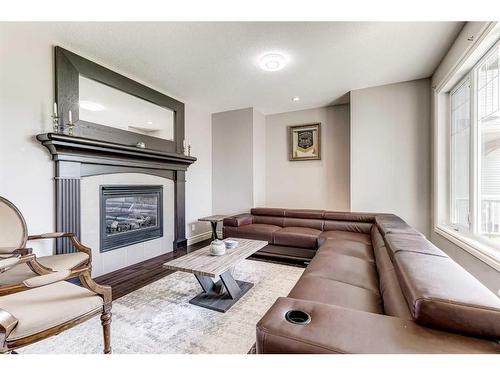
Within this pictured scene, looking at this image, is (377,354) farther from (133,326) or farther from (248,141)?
(248,141)

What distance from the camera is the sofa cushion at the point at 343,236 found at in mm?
2830

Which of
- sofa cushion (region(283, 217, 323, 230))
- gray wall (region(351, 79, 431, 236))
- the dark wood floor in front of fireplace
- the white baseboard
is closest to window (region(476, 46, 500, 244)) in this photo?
gray wall (region(351, 79, 431, 236))

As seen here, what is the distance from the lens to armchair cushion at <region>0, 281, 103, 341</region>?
1.13 m

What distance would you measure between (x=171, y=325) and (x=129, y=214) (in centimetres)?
195

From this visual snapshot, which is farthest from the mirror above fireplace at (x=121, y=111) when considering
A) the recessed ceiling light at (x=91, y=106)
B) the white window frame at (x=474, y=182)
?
the white window frame at (x=474, y=182)

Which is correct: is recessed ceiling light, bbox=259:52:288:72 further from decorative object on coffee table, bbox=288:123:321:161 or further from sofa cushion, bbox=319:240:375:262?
A: sofa cushion, bbox=319:240:375:262

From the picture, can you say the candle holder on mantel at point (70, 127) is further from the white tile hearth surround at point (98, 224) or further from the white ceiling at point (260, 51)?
the white ceiling at point (260, 51)

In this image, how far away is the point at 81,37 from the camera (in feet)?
7.53

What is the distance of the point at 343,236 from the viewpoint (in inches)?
117

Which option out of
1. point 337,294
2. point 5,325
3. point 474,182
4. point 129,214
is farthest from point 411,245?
point 129,214

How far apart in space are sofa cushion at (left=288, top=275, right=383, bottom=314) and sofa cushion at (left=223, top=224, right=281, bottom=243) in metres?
1.68
